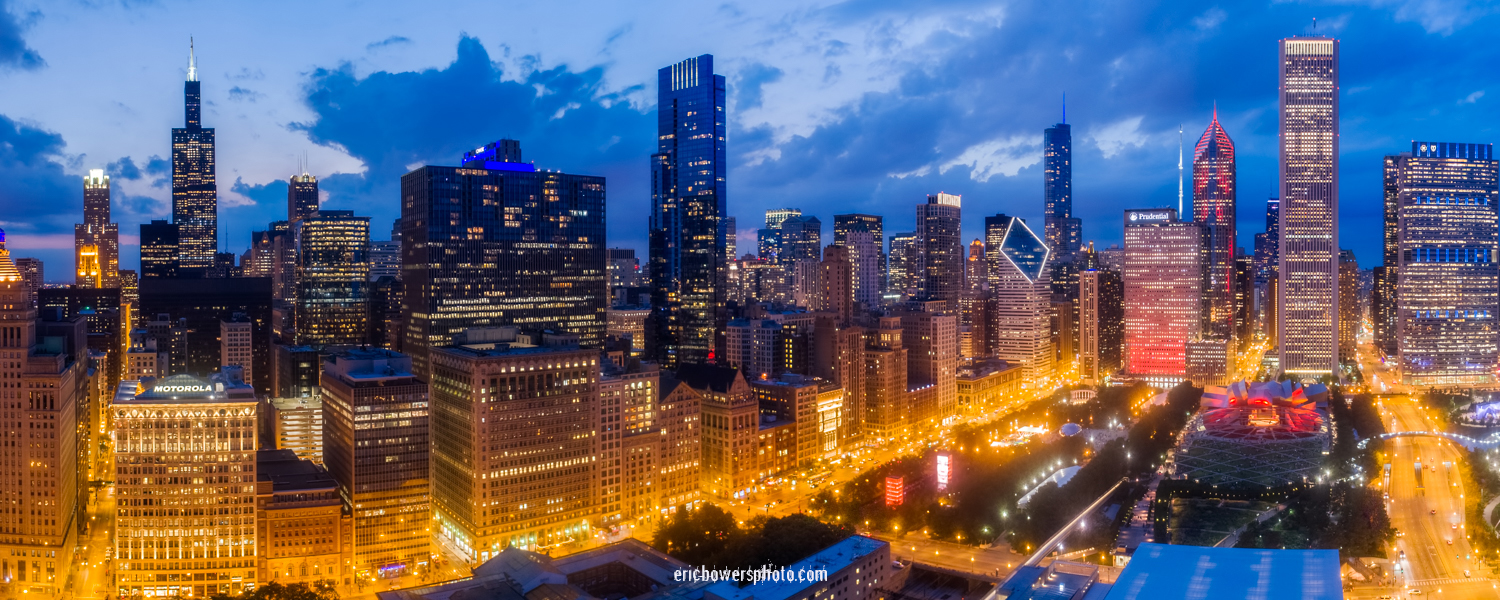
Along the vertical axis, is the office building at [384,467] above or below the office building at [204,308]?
below

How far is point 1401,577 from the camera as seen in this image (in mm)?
86000

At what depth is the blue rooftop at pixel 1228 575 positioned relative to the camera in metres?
63.7

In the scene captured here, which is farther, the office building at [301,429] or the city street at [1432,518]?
the office building at [301,429]

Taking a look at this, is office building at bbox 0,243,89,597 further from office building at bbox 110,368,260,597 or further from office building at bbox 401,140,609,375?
office building at bbox 401,140,609,375

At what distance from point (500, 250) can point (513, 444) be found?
121ft

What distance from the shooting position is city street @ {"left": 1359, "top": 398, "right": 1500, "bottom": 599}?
8538 cm

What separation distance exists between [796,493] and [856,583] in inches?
1756

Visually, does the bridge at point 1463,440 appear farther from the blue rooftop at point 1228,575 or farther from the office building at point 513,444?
the office building at point 513,444


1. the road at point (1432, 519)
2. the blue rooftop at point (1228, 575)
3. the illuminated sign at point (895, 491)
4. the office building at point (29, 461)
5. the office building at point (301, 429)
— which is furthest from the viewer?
the office building at point (301, 429)

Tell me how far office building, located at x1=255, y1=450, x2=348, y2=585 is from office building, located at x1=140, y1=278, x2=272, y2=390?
9404 cm

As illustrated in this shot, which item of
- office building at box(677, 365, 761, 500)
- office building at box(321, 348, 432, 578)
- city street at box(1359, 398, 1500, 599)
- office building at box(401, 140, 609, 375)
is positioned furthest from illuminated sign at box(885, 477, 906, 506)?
office building at box(401, 140, 609, 375)

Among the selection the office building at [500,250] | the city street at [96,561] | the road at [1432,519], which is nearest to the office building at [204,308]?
the city street at [96,561]

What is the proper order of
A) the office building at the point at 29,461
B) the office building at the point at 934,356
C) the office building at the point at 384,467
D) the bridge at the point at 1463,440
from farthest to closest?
the office building at the point at 934,356
the bridge at the point at 1463,440
the office building at the point at 384,467
the office building at the point at 29,461

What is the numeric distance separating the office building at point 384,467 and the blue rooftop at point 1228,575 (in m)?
68.2
